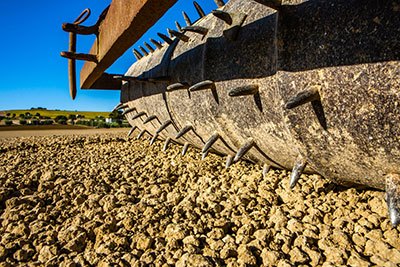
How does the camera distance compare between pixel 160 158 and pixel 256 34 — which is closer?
pixel 256 34

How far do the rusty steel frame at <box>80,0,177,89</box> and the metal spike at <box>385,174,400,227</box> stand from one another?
3.27 ft

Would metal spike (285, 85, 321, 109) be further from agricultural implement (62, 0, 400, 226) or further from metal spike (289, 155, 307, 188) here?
metal spike (289, 155, 307, 188)

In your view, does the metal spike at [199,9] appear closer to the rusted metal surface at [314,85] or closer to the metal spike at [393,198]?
the rusted metal surface at [314,85]

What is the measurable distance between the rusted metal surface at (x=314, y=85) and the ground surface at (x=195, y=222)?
0.19 meters

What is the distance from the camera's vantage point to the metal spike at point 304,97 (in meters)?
0.95

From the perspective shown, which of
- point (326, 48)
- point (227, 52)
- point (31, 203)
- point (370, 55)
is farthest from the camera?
point (31, 203)

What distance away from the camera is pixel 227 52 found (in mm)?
1485

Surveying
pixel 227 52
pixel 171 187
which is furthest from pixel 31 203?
pixel 227 52

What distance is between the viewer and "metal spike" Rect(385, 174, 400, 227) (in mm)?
858

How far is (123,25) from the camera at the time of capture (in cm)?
157

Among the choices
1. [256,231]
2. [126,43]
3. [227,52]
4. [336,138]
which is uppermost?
[126,43]

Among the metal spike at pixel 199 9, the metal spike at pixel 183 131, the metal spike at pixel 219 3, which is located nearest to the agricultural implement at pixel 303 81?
the metal spike at pixel 183 131

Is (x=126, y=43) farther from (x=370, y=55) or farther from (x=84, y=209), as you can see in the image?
(x=370, y=55)

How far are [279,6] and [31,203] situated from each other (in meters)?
1.68
